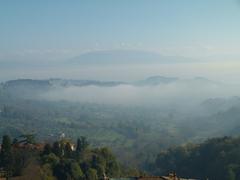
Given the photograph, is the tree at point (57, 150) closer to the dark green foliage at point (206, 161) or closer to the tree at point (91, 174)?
the tree at point (91, 174)

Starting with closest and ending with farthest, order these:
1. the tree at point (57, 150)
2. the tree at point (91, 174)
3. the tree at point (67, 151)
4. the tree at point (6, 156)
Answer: the tree at point (6, 156) → the tree at point (91, 174) → the tree at point (57, 150) → the tree at point (67, 151)


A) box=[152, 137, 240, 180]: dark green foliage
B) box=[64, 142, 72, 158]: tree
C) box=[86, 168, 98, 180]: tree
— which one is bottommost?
box=[152, 137, 240, 180]: dark green foliage

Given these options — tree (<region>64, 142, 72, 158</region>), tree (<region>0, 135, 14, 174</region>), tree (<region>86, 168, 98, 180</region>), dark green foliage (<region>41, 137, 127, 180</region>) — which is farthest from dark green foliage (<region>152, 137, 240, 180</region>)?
tree (<region>0, 135, 14, 174</region>)

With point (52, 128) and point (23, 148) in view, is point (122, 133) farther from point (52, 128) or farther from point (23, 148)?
point (23, 148)

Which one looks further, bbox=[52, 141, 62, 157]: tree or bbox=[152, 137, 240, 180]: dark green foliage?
bbox=[152, 137, 240, 180]: dark green foliage

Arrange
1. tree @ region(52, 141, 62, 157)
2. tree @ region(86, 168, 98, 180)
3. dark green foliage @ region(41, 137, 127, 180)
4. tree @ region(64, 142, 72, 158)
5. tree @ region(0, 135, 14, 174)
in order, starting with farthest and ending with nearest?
tree @ region(64, 142, 72, 158) < tree @ region(52, 141, 62, 157) < tree @ region(86, 168, 98, 180) < tree @ region(0, 135, 14, 174) < dark green foliage @ region(41, 137, 127, 180)

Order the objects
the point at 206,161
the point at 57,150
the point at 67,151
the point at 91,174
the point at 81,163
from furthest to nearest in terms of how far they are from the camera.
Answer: the point at 206,161 < the point at 67,151 < the point at 57,150 < the point at 81,163 < the point at 91,174

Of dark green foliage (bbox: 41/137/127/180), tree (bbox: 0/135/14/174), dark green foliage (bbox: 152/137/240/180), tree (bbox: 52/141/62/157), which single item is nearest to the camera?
dark green foliage (bbox: 41/137/127/180)

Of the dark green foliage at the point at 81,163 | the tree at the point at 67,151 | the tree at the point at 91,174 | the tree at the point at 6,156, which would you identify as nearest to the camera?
the dark green foliage at the point at 81,163

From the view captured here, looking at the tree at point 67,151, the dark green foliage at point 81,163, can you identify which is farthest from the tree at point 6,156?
the tree at point 67,151

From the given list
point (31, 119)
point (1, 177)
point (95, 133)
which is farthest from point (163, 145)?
point (1, 177)

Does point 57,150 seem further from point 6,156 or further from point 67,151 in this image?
point 6,156

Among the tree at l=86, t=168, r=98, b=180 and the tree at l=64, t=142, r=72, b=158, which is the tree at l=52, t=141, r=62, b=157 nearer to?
the tree at l=64, t=142, r=72, b=158

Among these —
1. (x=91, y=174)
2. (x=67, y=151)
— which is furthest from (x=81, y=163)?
(x=91, y=174)
